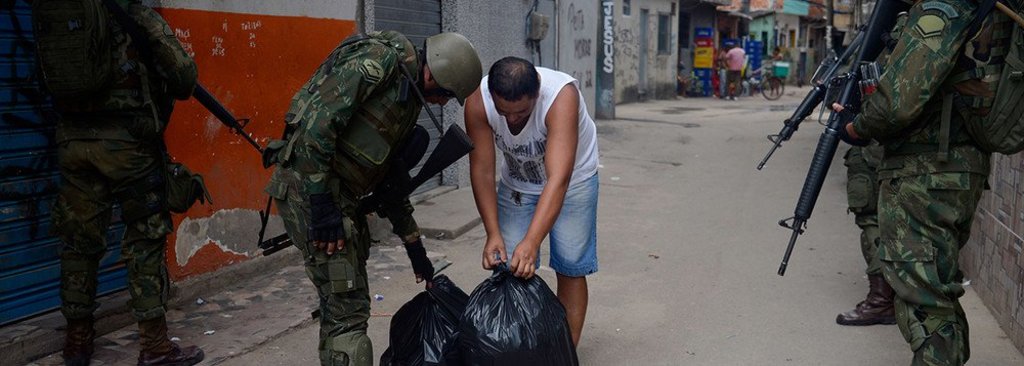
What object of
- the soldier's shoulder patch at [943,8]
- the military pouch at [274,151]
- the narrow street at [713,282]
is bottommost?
the narrow street at [713,282]

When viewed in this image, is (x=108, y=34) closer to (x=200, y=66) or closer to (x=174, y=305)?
(x=200, y=66)

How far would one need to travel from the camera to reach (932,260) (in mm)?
3254

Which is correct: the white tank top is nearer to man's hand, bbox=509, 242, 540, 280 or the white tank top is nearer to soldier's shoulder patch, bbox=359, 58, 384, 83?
man's hand, bbox=509, 242, 540, 280

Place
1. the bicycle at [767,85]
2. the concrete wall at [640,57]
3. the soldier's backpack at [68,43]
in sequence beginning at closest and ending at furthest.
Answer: the soldier's backpack at [68,43] < the concrete wall at [640,57] < the bicycle at [767,85]

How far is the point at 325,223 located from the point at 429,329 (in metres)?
0.60

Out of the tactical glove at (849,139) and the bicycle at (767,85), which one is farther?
the bicycle at (767,85)

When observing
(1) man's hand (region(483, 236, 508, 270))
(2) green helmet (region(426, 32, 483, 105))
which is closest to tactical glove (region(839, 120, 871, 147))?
(1) man's hand (region(483, 236, 508, 270))

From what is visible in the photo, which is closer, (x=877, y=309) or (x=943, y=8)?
(x=943, y=8)

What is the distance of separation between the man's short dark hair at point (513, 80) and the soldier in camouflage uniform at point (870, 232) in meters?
2.12

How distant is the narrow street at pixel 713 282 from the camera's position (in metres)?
4.17

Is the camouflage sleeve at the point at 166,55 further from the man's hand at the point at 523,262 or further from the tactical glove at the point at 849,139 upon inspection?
the tactical glove at the point at 849,139

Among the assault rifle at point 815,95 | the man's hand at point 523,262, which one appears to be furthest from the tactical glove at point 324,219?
the assault rifle at point 815,95

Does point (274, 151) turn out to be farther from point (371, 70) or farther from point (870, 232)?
point (870, 232)

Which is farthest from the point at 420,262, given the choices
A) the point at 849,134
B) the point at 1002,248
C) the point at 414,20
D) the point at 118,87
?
the point at 414,20
